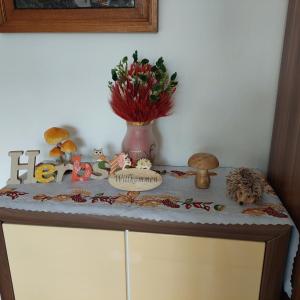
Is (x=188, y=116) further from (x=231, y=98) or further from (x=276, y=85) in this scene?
(x=276, y=85)

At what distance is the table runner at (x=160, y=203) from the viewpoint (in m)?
0.82

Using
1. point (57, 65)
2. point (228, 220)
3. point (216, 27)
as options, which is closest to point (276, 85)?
point (216, 27)

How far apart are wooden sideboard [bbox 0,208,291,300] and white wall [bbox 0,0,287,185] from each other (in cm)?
42

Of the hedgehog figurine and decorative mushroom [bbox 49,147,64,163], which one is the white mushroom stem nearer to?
the hedgehog figurine

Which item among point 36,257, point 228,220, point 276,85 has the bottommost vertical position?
point 36,257

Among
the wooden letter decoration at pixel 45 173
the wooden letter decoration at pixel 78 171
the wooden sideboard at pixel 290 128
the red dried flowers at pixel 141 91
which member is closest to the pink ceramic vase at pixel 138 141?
the red dried flowers at pixel 141 91

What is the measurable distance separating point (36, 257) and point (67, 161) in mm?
376

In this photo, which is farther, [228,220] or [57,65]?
[57,65]

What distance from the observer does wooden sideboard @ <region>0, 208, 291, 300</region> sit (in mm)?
824

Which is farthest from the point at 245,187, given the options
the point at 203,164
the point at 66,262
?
the point at 66,262

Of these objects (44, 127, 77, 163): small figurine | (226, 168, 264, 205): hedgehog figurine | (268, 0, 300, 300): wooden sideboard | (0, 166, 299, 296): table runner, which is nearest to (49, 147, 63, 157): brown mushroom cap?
(44, 127, 77, 163): small figurine

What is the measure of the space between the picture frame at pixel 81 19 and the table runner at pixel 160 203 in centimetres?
56

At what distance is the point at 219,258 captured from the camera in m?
Result: 0.84

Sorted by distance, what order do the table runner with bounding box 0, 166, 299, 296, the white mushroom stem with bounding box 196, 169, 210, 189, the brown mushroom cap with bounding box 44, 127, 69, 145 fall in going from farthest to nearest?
1. the brown mushroom cap with bounding box 44, 127, 69, 145
2. the white mushroom stem with bounding box 196, 169, 210, 189
3. the table runner with bounding box 0, 166, 299, 296
